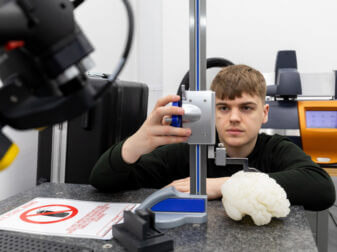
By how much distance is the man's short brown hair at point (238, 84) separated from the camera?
3.11ft

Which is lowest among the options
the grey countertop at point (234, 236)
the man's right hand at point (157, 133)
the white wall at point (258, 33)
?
the grey countertop at point (234, 236)

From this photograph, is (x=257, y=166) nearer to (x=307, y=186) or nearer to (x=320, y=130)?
(x=307, y=186)

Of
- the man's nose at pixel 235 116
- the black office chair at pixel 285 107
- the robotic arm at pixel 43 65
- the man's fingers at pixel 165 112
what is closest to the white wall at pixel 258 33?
the black office chair at pixel 285 107

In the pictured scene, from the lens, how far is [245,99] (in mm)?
950

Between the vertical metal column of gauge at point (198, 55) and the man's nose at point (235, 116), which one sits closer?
the vertical metal column of gauge at point (198, 55)

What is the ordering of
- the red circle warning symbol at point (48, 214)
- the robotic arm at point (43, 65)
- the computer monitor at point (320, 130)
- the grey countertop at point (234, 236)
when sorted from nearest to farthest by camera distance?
the robotic arm at point (43, 65), the grey countertop at point (234, 236), the red circle warning symbol at point (48, 214), the computer monitor at point (320, 130)

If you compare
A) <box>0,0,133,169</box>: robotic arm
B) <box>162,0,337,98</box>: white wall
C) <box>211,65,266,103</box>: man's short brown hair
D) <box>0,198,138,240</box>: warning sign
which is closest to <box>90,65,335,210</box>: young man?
<box>211,65,266,103</box>: man's short brown hair

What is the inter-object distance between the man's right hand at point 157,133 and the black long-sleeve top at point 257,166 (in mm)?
65

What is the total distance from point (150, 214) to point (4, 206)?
1.22 ft

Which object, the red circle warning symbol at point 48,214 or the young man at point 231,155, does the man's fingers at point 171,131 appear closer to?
the young man at point 231,155

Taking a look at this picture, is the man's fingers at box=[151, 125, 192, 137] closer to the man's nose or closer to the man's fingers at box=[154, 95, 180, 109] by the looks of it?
the man's fingers at box=[154, 95, 180, 109]

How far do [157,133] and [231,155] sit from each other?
0.48 meters

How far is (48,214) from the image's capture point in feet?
2.07

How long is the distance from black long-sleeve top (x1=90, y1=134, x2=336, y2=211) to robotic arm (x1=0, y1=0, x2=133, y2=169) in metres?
0.51
